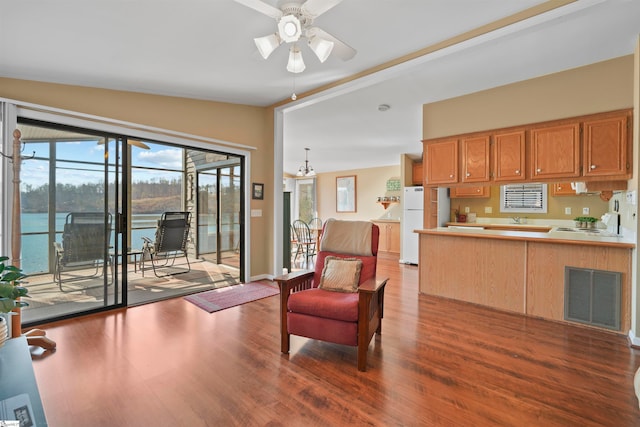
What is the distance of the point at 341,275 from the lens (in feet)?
8.59

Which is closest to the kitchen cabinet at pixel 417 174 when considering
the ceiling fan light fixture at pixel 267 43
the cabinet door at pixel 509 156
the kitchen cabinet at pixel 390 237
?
the kitchen cabinet at pixel 390 237

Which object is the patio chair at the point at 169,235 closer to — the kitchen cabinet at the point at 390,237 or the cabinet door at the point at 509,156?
the kitchen cabinet at the point at 390,237

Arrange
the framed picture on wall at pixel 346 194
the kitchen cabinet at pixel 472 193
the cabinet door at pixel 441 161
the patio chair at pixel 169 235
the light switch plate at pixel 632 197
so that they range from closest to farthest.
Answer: the light switch plate at pixel 632 197, the cabinet door at pixel 441 161, the patio chair at pixel 169 235, the kitchen cabinet at pixel 472 193, the framed picture on wall at pixel 346 194

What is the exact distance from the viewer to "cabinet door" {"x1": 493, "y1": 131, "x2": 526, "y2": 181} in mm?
3570

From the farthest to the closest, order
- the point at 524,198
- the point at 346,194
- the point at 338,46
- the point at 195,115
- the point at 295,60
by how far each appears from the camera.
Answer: the point at 346,194 < the point at 524,198 < the point at 195,115 < the point at 295,60 < the point at 338,46

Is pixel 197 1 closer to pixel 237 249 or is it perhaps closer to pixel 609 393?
pixel 237 249

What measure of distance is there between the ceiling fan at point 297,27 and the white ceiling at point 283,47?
0.85 ft

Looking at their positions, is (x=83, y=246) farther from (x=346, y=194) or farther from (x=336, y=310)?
(x=346, y=194)

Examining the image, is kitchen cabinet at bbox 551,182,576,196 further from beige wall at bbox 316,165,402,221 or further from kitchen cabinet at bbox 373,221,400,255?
beige wall at bbox 316,165,402,221

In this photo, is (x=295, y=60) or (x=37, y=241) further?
(x=37, y=241)

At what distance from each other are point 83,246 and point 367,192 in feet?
21.7

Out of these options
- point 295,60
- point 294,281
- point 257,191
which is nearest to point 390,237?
point 257,191

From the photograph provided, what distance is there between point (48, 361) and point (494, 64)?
4796 mm

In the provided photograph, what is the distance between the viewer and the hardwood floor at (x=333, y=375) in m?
1.68
